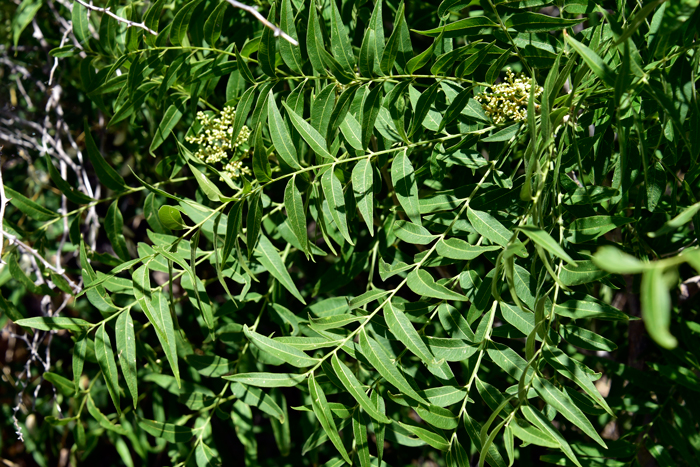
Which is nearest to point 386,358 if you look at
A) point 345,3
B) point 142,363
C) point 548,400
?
point 548,400

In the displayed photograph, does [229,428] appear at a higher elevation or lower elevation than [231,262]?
lower

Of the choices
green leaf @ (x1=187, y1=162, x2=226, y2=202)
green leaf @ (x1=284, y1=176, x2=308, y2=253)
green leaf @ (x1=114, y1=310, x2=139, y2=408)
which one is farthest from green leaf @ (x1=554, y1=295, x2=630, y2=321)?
green leaf @ (x1=114, y1=310, x2=139, y2=408)

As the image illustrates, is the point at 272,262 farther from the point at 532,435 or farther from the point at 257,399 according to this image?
the point at 532,435

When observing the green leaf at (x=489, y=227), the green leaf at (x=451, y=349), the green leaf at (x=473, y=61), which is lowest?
the green leaf at (x=451, y=349)

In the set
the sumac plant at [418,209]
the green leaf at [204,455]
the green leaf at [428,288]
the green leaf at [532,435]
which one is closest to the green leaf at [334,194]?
the sumac plant at [418,209]

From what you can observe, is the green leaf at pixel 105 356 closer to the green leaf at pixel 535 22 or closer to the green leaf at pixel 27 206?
the green leaf at pixel 27 206

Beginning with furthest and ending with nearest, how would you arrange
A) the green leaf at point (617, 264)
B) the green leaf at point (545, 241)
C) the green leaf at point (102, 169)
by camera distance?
the green leaf at point (102, 169) < the green leaf at point (545, 241) < the green leaf at point (617, 264)

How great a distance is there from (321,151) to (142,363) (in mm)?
776

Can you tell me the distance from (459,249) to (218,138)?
1.39 feet

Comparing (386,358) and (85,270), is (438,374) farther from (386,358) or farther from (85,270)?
(85,270)

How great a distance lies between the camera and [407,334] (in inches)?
24.5

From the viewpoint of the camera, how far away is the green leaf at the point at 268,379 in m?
0.66

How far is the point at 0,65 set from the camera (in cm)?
145

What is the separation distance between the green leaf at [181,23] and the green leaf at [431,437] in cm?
64
